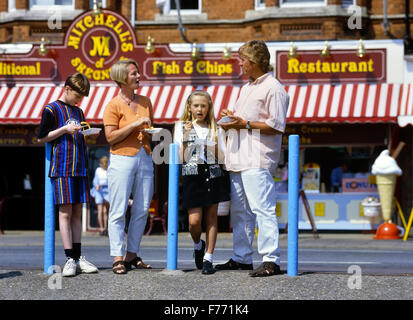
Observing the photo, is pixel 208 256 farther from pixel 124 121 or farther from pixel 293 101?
pixel 293 101

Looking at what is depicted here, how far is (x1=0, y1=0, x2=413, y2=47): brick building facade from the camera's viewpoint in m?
18.8

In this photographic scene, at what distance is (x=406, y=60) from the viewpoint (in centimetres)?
1781

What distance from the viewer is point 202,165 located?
6.74 meters

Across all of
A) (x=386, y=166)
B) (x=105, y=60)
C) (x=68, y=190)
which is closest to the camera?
(x=68, y=190)

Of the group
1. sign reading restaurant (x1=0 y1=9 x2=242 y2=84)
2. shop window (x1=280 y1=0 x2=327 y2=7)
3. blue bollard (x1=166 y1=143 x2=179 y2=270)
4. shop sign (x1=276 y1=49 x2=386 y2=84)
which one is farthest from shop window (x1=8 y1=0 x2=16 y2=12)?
blue bollard (x1=166 y1=143 x2=179 y2=270)

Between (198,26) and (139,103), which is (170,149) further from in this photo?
(198,26)

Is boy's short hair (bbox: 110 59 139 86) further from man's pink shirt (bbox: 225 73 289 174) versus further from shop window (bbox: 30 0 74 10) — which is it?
shop window (bbox: 30 0 74 10)

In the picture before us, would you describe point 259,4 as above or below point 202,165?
above

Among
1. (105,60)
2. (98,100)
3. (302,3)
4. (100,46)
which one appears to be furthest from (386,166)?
(100,46)

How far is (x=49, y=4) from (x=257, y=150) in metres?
15.0

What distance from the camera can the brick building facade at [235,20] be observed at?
18812 mm

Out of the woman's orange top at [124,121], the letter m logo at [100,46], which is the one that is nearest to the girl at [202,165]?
the woman's orange top at [124,121]
